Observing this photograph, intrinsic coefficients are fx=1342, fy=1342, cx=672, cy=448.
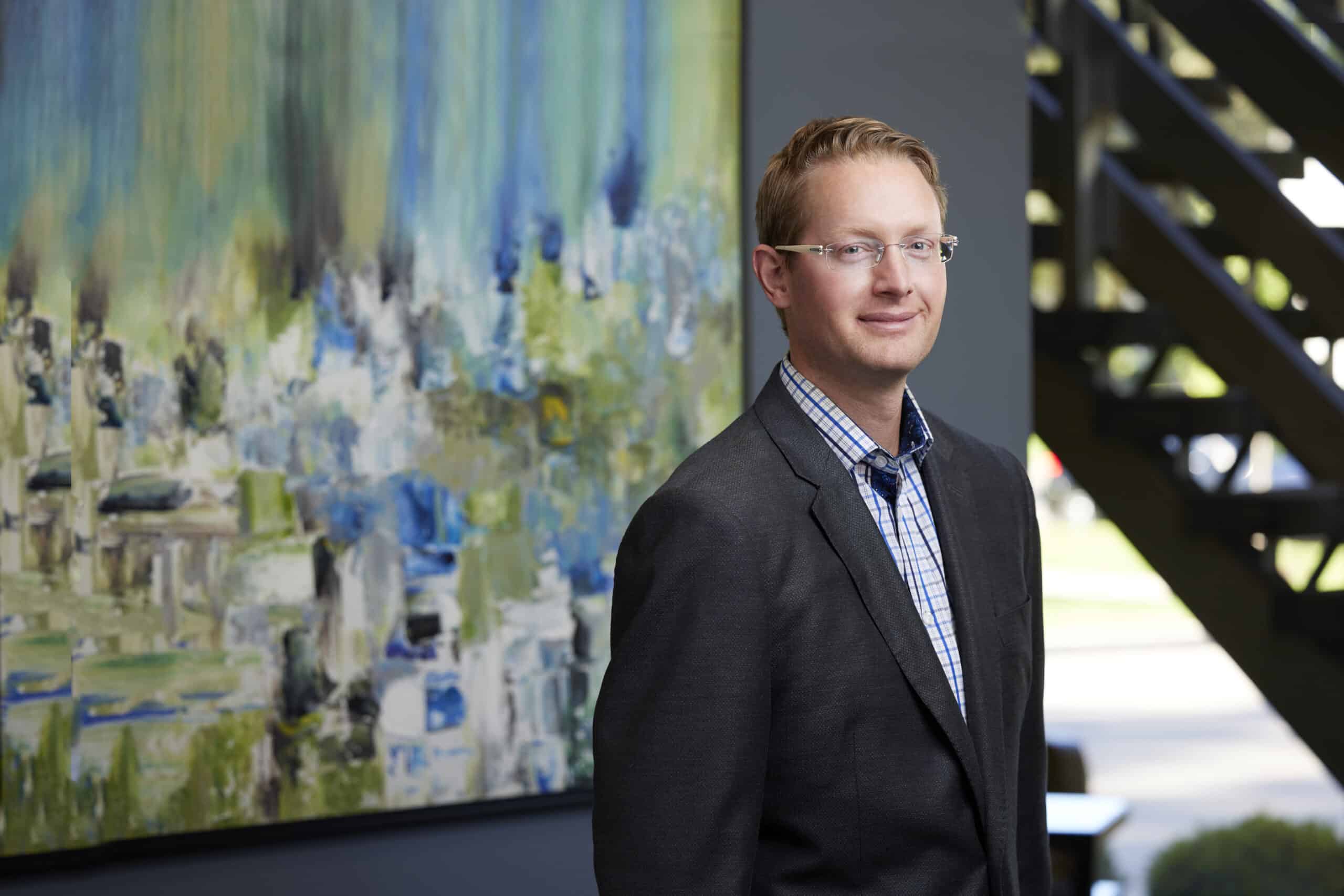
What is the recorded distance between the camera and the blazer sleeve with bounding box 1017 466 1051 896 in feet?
5.15

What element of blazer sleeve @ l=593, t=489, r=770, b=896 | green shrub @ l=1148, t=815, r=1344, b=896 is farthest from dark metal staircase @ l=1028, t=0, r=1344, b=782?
blazer sleeve @ l=593, t=489, r=770, b=896

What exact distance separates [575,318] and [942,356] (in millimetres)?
918

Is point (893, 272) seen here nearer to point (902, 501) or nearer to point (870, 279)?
point (870, 279)

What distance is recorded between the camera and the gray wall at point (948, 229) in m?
2.70

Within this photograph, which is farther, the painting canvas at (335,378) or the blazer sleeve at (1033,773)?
the painting canvas at (335,378)

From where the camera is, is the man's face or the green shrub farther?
the green shrub

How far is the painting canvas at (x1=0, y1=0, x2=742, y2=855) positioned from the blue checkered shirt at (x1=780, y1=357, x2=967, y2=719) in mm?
1453

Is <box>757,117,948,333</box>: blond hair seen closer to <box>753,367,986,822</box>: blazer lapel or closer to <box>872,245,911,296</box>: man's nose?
<box>872,245,911,296</box>: man's nose

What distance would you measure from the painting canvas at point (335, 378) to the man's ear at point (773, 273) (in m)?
1.45

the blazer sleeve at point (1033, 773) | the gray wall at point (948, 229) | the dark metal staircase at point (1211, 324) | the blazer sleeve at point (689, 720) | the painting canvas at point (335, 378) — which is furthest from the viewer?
the dark metal staircase at point (1211, 324)

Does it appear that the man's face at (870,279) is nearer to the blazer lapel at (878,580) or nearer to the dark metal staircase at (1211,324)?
the blazer lapel at (878,580)

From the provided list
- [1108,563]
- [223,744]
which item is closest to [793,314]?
[223,744]

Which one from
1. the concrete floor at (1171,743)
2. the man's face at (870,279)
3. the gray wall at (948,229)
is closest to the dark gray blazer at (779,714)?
the man's face at (870,279)

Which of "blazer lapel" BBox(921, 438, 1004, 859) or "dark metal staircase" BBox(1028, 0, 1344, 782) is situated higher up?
"dark metal staircase" BBox(1028, 0, 1344, 782)
